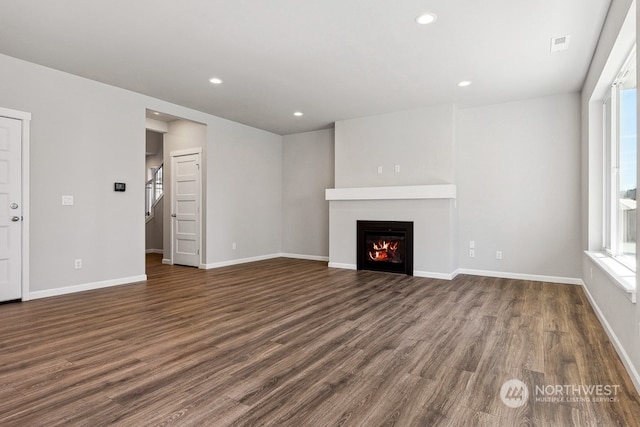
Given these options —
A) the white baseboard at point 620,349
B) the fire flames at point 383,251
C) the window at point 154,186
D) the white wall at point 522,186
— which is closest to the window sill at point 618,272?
the white baseboard at point 620,349

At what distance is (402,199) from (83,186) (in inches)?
176

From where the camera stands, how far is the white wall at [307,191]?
23.0 ft

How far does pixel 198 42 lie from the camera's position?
3326mm

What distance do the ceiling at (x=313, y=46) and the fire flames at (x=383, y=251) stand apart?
7.49ft

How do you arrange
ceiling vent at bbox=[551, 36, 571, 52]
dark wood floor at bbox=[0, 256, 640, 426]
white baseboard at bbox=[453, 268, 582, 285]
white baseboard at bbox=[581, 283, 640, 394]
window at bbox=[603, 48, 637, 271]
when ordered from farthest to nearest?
white baseboard at bbox=[453, 268, 582, 285]
ceiling vent at bbox=[551, 36, 571, 52]
window at bbox=[603, 48, 637, 271]
white baseboard at bbox=[581, 283, 640, 394]
dark wood floor at bbox=[0, 256, 640, 426]

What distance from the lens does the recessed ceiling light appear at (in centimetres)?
285

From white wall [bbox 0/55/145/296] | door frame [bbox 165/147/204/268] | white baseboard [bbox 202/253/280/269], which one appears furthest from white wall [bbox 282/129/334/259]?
white wall [bbox 0/55/145/296]

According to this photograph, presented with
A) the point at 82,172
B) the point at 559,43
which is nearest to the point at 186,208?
the point at 82,172

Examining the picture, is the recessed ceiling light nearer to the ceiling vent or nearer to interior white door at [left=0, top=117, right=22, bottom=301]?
the ceiling vent

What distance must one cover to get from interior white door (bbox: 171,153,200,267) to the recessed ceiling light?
14.4 ft

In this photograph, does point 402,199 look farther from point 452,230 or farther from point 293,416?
point 293,416

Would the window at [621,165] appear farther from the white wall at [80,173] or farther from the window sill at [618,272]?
the white wall at [80,173]

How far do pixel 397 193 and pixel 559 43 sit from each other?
2.72 m

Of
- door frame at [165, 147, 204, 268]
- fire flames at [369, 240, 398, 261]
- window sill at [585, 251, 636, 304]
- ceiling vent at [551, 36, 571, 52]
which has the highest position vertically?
ceiling vent at [551, 36, 571, 52]
